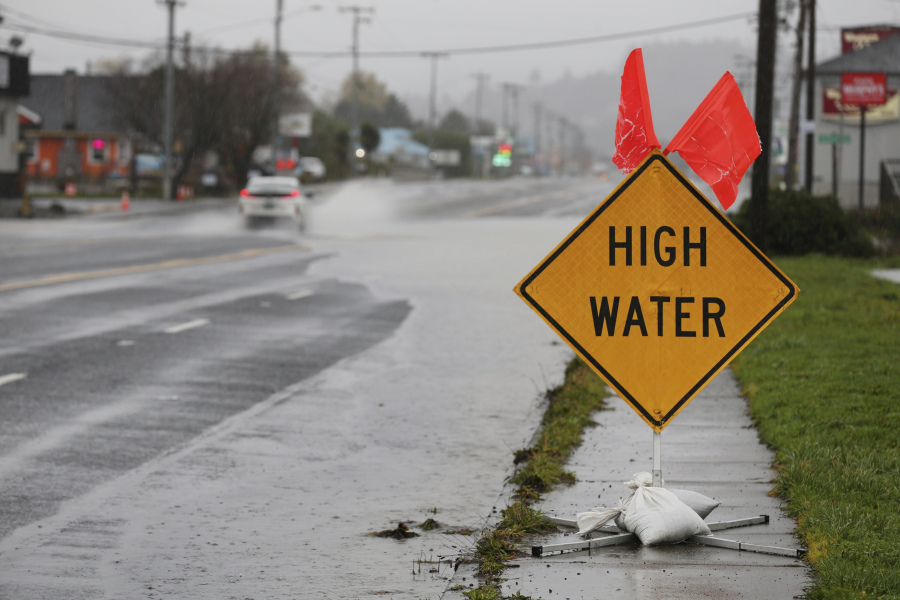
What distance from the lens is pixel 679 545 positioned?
6.34 meters

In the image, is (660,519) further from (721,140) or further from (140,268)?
(140,268)

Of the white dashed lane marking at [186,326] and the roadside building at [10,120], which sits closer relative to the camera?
the white dashed lane marking at [186,326]

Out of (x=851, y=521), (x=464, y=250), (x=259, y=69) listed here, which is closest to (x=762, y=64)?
(x=851, y=521)

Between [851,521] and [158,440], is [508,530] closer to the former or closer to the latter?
[851,521]

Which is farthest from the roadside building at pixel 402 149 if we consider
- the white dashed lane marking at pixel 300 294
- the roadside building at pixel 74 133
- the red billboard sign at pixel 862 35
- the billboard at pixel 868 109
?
the white dashed lane marking at pixel 300 294

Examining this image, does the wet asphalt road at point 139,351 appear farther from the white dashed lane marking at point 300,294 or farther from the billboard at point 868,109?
the billboard at point 868,109

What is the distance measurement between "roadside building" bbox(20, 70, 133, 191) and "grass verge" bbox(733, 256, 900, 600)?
64.1 meters

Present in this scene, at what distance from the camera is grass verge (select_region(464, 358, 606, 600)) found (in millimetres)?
6102

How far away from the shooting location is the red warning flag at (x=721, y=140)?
263 inches

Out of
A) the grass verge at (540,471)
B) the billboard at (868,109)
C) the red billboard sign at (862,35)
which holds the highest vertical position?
the red billboard sign at (862,35)

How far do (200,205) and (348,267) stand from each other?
32195mm

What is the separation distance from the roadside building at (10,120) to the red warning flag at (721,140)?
51.9 meters

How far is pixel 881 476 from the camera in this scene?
7.21 metres

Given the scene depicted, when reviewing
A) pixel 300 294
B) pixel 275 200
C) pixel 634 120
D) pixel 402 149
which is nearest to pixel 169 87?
pixel 275 200
